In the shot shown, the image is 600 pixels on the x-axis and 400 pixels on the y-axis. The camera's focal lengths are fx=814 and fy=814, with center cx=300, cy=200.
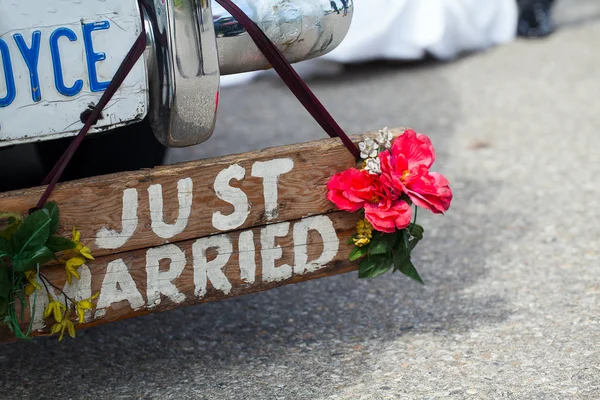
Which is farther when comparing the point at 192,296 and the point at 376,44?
the point at 376,44

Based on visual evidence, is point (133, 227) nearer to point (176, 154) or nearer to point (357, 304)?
point (357, 304)

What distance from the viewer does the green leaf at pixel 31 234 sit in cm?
164

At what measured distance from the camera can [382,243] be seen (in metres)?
1.93

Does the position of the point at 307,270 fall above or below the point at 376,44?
above

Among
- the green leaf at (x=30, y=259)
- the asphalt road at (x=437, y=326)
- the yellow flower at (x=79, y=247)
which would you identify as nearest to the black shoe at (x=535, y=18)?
the asphalt road at (x=437, y=326)

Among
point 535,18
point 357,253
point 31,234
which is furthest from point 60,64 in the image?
point 535,18

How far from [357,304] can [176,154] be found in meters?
1.57

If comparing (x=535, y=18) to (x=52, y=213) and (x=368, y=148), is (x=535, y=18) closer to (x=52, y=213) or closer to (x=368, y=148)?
(x=368, y=148)

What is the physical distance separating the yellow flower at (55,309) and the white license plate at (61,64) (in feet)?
1.14

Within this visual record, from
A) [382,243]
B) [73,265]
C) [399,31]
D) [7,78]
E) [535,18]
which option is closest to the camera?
[7,78]

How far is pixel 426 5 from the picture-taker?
4844mm

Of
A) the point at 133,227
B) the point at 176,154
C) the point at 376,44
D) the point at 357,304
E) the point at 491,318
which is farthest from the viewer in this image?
the point at 376,44

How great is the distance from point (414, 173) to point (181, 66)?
575 millimetres

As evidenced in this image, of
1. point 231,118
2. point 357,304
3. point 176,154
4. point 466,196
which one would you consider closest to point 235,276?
point 357,304
